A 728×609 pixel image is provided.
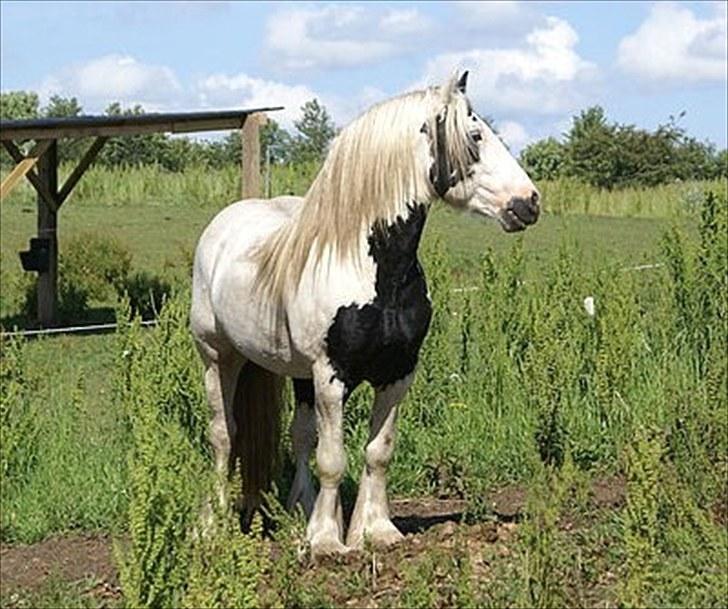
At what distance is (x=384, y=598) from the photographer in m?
4.94

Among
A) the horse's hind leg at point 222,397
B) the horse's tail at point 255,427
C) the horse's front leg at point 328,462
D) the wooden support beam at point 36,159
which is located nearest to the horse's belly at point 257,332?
the horse's front leg at point 328,462

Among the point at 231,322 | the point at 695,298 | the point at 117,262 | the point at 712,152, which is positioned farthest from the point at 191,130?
the point at 712,152

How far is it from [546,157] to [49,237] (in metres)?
41.1

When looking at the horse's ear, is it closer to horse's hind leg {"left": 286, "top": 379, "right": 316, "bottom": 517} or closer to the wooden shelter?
horse's hind leg {"left": 286, "top": 379, "right": 316, "bottom": 517}

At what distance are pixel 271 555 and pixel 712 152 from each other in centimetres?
4851

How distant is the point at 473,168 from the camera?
5344mm

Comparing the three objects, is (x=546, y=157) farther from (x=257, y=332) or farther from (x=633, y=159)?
(x=257, y=332)

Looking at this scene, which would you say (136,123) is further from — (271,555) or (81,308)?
(271,555)

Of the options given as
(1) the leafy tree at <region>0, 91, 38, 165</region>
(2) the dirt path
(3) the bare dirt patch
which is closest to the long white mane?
(2) the dirt path

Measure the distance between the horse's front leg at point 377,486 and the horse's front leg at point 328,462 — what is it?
0.09 m

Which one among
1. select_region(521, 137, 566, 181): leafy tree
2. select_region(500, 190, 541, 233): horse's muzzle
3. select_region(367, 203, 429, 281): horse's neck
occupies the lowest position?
select_region(367, 203, 429, 281): horse's neck

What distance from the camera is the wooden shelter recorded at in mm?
13938

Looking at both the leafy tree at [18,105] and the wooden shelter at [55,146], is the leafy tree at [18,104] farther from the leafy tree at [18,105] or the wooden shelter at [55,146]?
the wooden shelter at [55,146]

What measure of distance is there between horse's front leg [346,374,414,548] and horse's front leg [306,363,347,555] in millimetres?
93
